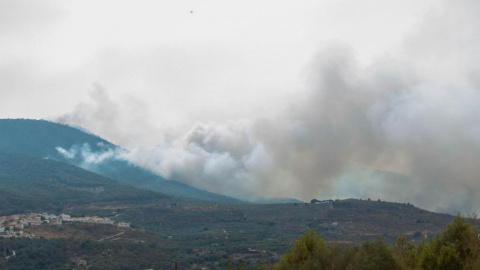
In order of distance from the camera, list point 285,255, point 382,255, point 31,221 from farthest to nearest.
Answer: point 31,221 → point 382,255 → point 285,255

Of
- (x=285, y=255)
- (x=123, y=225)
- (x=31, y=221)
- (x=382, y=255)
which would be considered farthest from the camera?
(x=123, y=225)

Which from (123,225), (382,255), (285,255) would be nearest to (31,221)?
(123,225)

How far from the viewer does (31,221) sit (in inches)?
5157

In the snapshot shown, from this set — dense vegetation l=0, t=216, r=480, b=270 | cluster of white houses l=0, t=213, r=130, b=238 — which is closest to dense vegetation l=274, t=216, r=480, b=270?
dense vegetation l=0, t=216, r=480, b=270

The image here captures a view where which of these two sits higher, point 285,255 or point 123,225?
point 123,225

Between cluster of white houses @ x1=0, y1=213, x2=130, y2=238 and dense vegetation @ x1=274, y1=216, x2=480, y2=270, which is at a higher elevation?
cluster of white houses @ x1=0, y1=213, x2=130, y2=238

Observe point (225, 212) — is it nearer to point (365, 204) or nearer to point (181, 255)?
point (365, 204)

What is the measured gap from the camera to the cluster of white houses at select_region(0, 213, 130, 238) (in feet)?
391

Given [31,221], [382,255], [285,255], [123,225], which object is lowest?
[285,255]

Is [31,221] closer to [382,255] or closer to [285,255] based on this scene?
[285,255]

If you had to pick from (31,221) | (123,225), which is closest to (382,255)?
(123,225)

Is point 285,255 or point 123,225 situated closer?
point 285,255

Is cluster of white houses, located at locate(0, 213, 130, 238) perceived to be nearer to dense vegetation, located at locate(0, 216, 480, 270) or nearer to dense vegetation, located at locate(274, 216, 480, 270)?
dense vegetation, located at locate(0, 216, 480, 270)

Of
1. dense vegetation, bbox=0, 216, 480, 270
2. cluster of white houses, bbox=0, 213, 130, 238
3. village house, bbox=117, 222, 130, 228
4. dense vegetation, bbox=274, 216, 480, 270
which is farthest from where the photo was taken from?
village house, bbox=117, 222, 130, 228
